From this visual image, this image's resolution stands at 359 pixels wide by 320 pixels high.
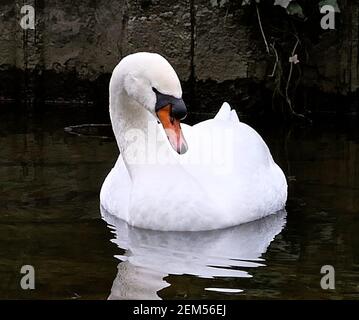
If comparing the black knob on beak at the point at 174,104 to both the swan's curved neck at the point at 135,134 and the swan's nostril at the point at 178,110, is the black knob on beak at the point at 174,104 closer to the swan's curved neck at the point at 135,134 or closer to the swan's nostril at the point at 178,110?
the swan's nostril at the point at 178,110

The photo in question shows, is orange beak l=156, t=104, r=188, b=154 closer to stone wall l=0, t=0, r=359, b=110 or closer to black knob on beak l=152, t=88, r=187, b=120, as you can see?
black knob on beak l=152, t=88, r=187, b=120

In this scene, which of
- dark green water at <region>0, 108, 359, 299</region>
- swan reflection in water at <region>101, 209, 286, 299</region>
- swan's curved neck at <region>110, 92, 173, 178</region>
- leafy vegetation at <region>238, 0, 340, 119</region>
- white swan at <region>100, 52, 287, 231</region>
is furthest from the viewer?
leafy vegetation at <region>238, 0, 340, 119</region>

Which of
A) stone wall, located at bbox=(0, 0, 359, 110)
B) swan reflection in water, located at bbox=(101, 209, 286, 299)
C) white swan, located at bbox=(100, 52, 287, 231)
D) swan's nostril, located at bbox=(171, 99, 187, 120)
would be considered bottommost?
swan reflection in water, located at bbox=(101, 209, 286, 299)

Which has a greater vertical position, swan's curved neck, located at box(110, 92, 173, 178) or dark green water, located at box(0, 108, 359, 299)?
swan's curved neck, located at box(110, 92, 173, 178)

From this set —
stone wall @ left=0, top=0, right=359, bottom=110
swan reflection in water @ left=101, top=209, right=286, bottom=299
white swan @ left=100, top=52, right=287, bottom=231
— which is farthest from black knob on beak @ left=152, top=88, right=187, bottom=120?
stone wall @ left=0, top=0, right=359, bottom=110

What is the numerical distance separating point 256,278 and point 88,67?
5.38 m

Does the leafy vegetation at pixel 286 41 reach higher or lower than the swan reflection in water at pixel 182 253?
higher

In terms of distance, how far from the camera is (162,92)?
21.3 ft

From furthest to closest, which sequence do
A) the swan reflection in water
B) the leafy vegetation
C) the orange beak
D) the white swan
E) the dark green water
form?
the leafy vegetation
the white swan
the orange beak
the swan reflection in water
the dark green water

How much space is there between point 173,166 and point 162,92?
2.00 feet

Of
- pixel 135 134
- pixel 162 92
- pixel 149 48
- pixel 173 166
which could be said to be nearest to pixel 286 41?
pixel 149 48

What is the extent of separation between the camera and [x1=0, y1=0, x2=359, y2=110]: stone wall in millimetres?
10391

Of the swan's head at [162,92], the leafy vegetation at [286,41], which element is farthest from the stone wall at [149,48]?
the swan's head at [162,92]

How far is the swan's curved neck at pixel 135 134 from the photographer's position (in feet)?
23.1
